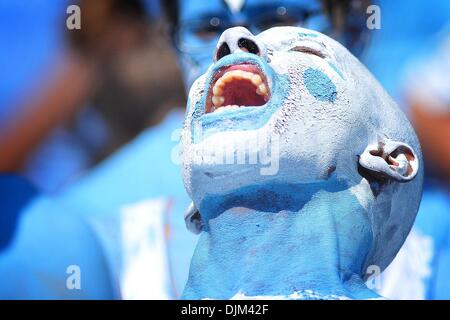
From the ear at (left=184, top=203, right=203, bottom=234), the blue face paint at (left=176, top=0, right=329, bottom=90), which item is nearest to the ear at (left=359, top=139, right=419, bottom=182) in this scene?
the ear at (left=184, top=203, right=203, bottom=234)

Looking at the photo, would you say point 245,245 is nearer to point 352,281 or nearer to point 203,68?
point 352,281

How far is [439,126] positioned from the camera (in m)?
3.61

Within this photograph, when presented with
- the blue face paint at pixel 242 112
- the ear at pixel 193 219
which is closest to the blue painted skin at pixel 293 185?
the blue face paint at pixel 242 112

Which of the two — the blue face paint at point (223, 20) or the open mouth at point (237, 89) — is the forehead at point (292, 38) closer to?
the open mouth at point (237, 89)

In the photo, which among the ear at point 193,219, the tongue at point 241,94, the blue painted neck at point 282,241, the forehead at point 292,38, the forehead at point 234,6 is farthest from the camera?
the forehead at point 234,6

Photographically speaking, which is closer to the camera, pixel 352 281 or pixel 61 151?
pixel 352 281

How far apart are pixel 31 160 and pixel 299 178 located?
6.03 ft

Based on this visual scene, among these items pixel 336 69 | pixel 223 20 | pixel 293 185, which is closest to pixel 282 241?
pixel 293 185

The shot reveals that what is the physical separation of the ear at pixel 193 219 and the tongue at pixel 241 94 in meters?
0.36

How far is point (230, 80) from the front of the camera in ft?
7.56

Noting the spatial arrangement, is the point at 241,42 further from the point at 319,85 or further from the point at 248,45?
the point at 319,85

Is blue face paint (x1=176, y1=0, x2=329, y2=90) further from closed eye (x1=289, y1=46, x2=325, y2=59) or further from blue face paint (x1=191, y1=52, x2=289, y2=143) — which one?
blue face paint (x1=191, y1=52, x2=289, y2=143)

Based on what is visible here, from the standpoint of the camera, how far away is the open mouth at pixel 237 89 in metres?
2.29

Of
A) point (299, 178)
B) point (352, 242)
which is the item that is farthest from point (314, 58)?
point (352, 242)
